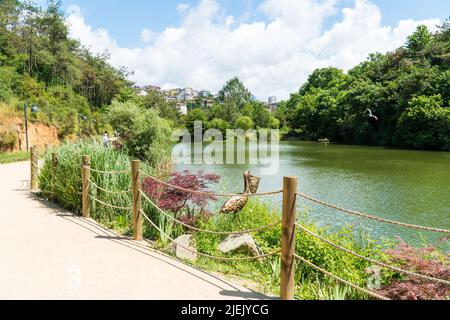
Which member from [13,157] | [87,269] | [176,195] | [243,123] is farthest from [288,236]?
[243,123]

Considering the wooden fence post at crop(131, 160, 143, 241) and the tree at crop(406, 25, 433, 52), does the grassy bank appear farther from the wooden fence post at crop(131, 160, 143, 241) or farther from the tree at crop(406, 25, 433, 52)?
the tree at crop(406, 25, 433, 52)

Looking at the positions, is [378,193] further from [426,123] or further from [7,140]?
[426,123]

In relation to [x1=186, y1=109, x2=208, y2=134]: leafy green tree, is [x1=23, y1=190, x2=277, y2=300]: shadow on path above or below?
below

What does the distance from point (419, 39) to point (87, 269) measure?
52.7 meters

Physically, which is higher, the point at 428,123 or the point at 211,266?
the point at 428,123

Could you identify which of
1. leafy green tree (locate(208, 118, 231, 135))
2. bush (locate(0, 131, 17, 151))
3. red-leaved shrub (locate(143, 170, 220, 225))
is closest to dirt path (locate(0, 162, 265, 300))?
red-leaved shrub (locate(143, 170, 220, 225))

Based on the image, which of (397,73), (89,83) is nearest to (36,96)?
(89,83)

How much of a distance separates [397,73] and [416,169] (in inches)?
1105

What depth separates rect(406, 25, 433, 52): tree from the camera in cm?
4775

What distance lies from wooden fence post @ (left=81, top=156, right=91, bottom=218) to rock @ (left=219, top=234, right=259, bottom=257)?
2.75m

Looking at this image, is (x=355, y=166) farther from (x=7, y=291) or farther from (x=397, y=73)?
(x=397, y=73)

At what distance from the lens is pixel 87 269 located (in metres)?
4.38
